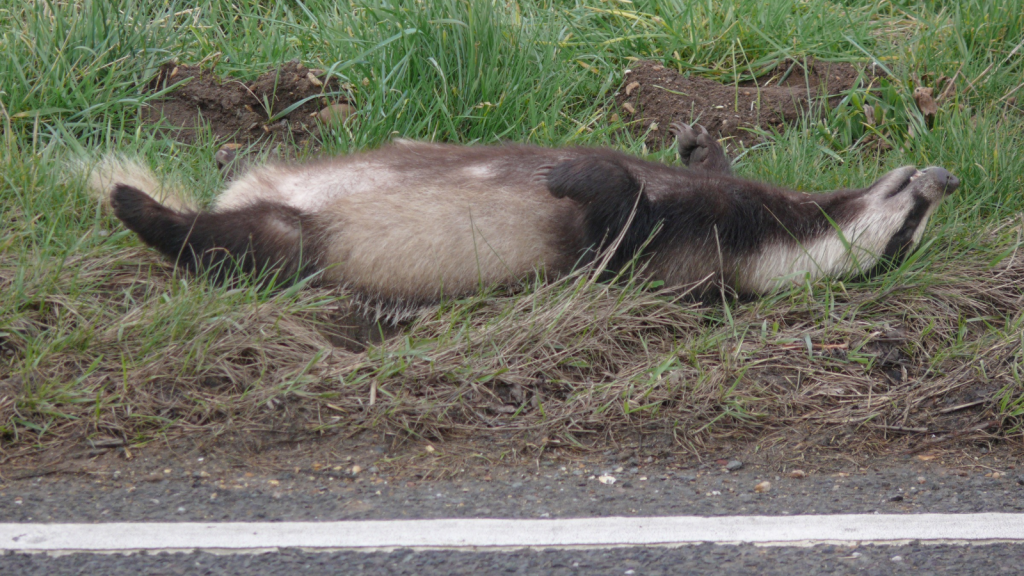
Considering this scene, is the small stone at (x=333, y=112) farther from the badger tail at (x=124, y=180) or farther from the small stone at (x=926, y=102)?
the small stone at (x=926, y=102)

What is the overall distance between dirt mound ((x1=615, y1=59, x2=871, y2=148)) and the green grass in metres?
0.11

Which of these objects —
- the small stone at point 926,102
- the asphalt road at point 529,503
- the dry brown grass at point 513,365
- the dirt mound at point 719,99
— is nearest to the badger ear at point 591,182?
the dry brown grass at point 513,365

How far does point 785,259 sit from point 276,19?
10.6ft

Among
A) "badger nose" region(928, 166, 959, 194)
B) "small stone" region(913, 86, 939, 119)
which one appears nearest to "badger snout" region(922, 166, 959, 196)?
"badger nose" region(928, 166, 959, 194)

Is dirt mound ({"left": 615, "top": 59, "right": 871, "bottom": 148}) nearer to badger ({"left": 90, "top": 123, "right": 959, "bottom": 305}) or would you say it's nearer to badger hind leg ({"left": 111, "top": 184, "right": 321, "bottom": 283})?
badger ({"left": 90, "top": 123, "right": 959, "bottom": 305})

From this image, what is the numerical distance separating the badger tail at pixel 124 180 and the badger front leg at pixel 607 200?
1.60 m

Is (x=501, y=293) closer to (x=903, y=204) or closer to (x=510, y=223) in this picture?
(x=510, y=223)

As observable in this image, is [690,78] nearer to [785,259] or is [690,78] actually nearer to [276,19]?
[785,259]

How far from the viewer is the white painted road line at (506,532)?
2.25m

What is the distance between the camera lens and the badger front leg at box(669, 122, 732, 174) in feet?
14.4

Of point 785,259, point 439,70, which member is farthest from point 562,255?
point 439,70

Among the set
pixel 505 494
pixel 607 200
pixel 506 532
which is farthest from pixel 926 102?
pixel 506 532

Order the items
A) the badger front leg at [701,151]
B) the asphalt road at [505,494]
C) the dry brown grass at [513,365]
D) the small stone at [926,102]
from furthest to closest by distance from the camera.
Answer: the small stone at [926,102], the badger front leg at [701,151], the dry brown grass at [513,365], the asphalt road at [505,494]

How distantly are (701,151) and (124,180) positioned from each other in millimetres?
2556
